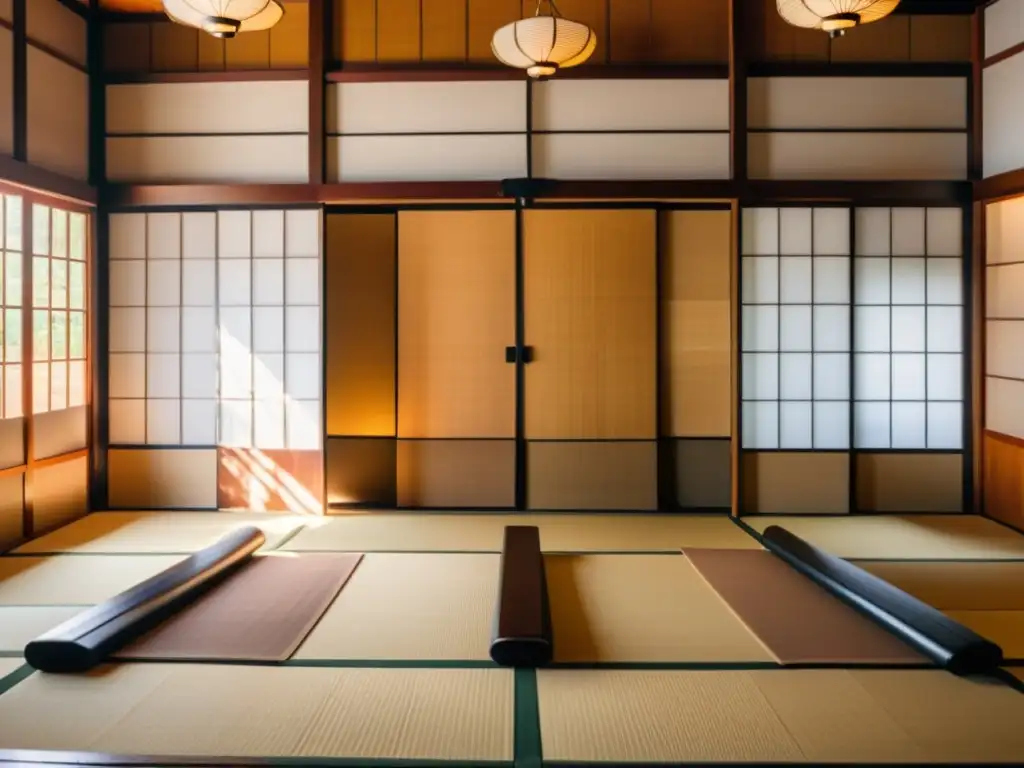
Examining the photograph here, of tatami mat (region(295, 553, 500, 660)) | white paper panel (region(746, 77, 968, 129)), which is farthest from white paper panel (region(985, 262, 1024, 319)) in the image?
tatami mat (region(295, 553, 500, 660))

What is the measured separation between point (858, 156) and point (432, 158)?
2.85 m

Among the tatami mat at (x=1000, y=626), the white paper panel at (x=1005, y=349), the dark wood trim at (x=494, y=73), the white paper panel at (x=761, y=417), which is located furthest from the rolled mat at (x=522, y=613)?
the white paper panel at (x=1005, y=349)

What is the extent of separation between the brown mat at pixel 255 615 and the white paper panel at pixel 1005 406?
13.4ft

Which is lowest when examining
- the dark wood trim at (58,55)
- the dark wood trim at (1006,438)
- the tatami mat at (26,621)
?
the tatami mat at (26,621)

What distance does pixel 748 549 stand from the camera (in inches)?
182

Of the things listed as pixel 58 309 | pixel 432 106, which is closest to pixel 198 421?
pixel 58 309

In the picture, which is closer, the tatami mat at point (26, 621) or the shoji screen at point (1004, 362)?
the tatami mat at point (26, 621)

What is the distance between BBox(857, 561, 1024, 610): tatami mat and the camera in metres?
3.71

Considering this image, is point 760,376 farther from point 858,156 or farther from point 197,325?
point 197,325

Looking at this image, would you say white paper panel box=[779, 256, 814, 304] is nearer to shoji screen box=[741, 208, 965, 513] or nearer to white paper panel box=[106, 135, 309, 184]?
shoji screen box=[741, 208, 965, 513]

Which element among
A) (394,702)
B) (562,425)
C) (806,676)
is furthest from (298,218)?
(806,676)

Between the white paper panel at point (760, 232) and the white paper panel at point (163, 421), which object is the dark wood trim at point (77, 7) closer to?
the white paper panel at point (163, 421)

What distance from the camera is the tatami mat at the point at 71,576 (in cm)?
376

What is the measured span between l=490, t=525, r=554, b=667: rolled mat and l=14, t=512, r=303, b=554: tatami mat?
5.15 feet
